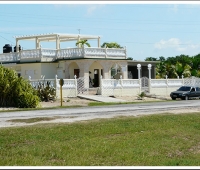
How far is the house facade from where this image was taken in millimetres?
45469

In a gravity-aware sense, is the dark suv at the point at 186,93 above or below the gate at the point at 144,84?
below

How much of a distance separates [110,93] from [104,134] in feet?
94.9

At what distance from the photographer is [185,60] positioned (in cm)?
8319

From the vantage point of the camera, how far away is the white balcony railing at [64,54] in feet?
149

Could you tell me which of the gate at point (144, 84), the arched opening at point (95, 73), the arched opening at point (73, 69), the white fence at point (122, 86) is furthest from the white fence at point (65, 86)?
the gate at point (144, 84)

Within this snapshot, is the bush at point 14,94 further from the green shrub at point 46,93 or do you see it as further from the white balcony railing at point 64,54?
the white balcony railing at point 64,54

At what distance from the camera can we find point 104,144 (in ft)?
42.1

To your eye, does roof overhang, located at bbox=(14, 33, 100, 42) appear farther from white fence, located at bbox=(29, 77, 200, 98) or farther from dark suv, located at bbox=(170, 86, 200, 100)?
dark suv, located at bbox=(170, 86, 200, 100)

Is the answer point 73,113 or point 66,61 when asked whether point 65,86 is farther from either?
point 73,113

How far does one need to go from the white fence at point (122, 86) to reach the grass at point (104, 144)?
23.0 m

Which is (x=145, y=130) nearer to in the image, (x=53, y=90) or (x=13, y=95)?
(x=13, y=95)

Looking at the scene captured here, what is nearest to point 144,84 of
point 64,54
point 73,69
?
point 73,69

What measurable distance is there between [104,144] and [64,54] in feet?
113

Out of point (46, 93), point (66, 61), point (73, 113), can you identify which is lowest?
point (73, 113)
